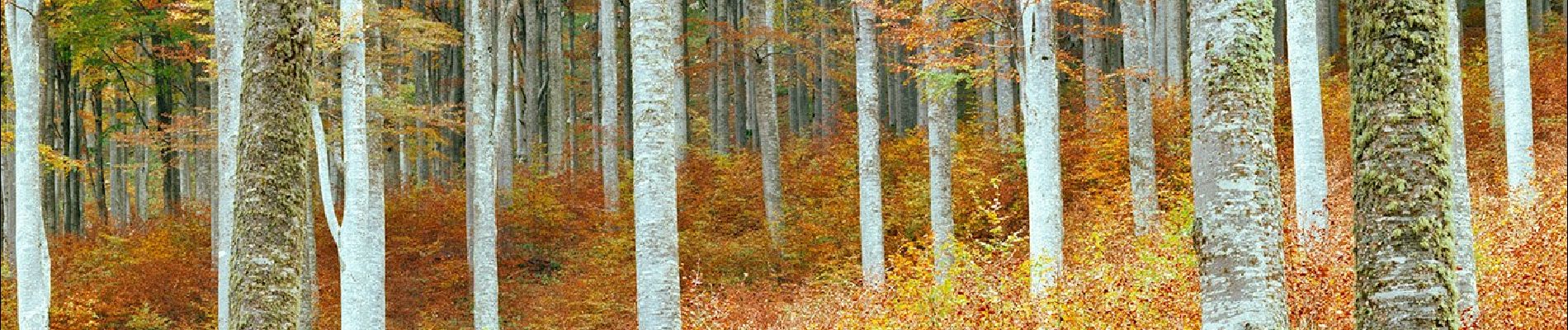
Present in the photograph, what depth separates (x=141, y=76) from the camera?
31.1 m

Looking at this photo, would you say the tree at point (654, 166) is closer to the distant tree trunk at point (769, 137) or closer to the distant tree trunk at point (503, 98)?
the distant tree trunk at point (503, 98)

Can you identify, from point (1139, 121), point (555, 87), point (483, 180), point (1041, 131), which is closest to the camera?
→ point (1041, 131)

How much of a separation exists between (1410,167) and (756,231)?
18.9 m

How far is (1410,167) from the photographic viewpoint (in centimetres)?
482

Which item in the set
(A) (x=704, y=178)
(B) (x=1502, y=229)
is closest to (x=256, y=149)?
(B) (x=1502, y=229)

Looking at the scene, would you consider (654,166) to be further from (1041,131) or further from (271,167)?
(1041,131)

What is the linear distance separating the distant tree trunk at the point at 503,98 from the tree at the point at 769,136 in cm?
430

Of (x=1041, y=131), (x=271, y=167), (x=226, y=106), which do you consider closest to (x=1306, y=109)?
(x=1041, y=131)

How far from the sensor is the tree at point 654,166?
28.7 feet

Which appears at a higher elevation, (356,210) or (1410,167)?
(1410,167)

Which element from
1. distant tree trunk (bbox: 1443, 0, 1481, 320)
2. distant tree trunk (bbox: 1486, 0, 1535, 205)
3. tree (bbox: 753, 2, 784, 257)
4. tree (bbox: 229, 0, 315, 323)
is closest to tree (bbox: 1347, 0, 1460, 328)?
distant tree trunk (bbox: 1443, 0, 1481, 320)

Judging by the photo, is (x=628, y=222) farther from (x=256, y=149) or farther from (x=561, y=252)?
(x=256, y=149)

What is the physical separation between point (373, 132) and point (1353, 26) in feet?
48.7

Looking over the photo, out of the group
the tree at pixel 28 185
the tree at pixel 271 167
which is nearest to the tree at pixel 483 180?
the tree at pixel 28 185
